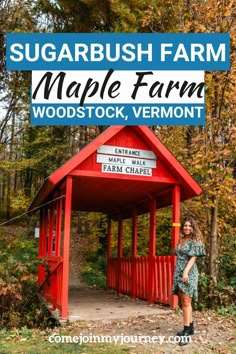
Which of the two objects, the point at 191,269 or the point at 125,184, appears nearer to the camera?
the point at 191,269

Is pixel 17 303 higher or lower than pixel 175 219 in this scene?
lower

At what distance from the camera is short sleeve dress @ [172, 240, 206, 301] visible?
647 cm

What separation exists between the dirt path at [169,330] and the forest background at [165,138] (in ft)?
4.40

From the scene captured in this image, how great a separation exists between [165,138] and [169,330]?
602 cm

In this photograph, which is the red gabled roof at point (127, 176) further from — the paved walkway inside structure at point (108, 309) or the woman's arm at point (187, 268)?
the woman's arm at point (187, 268)

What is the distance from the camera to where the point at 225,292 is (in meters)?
10.0

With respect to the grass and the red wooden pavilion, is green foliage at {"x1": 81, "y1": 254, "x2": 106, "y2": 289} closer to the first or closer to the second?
the red wooden pavilion

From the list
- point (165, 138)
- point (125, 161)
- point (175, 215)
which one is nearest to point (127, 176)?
point (125, 161)

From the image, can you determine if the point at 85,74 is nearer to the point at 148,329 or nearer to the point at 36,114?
the point at 36,114

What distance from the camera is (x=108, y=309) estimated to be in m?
9.46

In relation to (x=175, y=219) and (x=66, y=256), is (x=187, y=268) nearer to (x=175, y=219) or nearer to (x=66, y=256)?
(x=66, y=256)

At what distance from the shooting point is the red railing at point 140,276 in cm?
935

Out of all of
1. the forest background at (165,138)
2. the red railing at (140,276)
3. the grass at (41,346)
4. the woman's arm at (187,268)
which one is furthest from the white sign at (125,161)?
the grass at (41,346)

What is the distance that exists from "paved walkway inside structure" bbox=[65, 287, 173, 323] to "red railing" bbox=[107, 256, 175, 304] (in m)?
0.27
